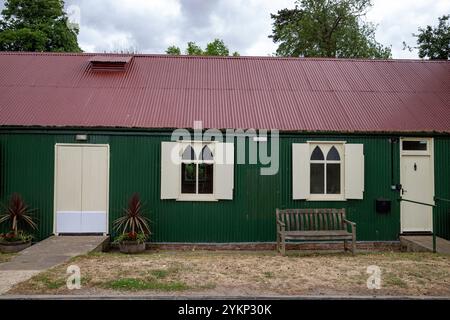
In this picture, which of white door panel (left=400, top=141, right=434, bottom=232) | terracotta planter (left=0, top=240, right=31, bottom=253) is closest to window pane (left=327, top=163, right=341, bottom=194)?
white door panel (left=400, top=141, right=434, bottom=232)

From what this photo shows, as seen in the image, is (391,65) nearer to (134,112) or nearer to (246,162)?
(246,162)

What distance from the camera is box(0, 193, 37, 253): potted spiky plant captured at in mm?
9406

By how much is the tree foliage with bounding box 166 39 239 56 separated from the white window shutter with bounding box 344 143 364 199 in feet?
100

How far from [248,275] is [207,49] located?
35.8 meters

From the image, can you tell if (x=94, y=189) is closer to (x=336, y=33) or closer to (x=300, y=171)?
(x=300, y=171)


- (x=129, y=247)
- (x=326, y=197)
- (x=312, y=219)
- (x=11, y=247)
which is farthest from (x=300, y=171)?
(x=11, y=247)

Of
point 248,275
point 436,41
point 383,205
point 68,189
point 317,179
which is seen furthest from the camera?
point 436,41

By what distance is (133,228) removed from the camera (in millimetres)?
9789

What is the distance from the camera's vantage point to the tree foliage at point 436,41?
71.7 feet

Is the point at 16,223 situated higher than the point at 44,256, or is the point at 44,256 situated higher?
the point at 16,223

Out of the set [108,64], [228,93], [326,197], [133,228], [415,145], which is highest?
[108,64]

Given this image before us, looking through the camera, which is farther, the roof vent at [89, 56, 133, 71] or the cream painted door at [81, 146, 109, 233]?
the roof vent at [89, 56, 133, 71]

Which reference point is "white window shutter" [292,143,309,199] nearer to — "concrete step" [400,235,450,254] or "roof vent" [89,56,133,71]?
"concrete step" [400,235,450,254]

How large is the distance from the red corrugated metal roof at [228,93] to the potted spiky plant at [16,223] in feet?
7.03
